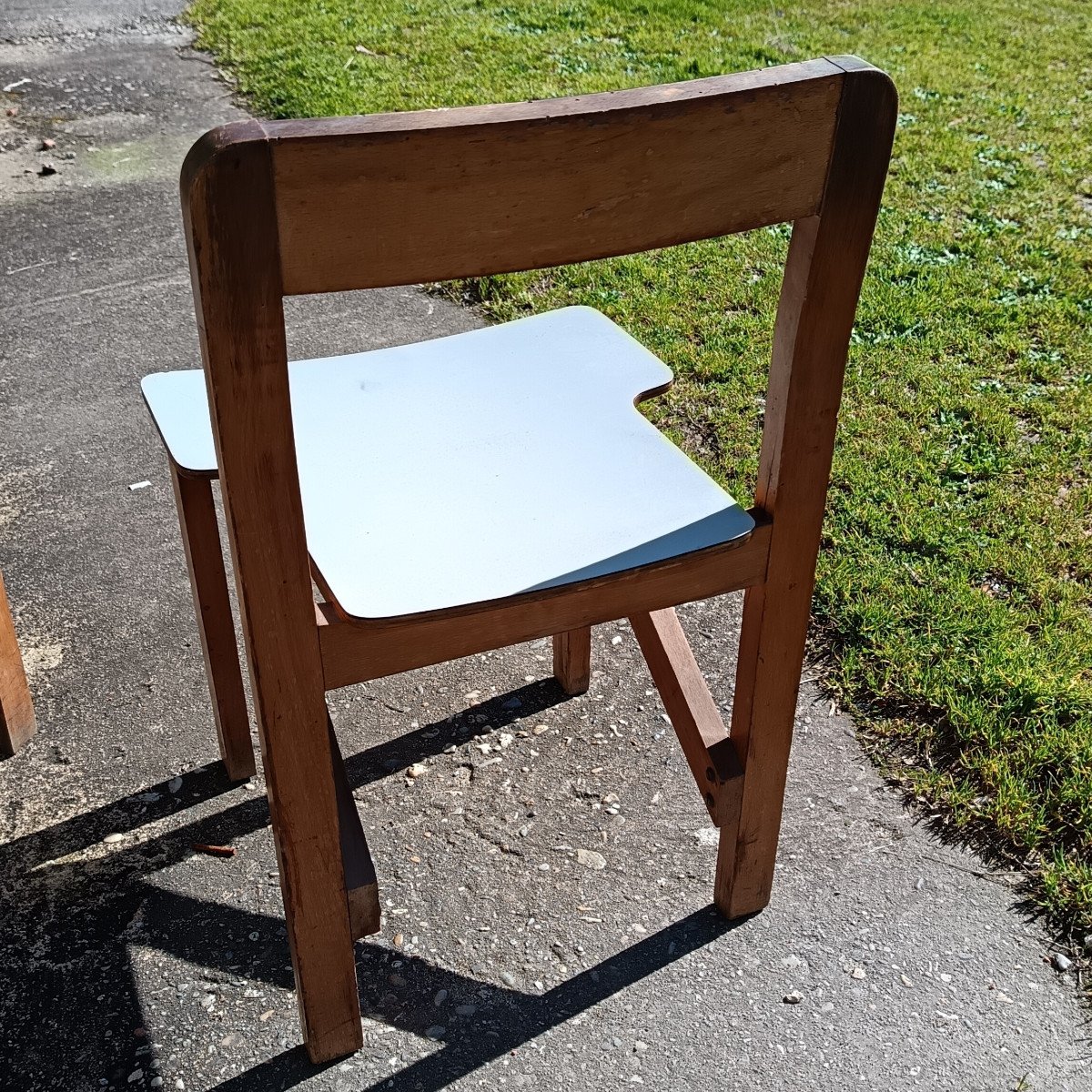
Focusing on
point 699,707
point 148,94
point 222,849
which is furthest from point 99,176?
point 699,707

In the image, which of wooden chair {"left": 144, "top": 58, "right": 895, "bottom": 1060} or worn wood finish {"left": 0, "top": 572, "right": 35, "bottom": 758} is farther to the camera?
worn wood finish {"left": 0, "top": 572, "right": 35, "bottom": 758}

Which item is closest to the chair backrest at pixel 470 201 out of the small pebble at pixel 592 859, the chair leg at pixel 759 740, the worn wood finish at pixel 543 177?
the worn wood finish at pixel 543 177

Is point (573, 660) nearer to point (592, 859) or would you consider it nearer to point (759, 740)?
point (592, 859)

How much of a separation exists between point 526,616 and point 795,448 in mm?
385

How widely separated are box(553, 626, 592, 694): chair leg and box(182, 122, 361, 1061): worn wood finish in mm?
826

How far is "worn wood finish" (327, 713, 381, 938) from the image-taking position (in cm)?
160

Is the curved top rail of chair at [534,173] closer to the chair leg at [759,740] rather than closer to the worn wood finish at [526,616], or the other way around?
the worn wood finish at [526,616]

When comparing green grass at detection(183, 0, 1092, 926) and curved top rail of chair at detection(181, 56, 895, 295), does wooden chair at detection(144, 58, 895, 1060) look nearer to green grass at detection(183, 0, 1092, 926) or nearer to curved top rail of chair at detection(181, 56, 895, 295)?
curved top rail of chair at detection(181, 56, 895, 295)

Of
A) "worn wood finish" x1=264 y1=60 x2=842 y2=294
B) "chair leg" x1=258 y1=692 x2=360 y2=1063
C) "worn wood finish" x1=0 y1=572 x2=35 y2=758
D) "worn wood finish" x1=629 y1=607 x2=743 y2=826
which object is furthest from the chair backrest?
"worn wood finish" x1=0 y1=572 x2=35 y2=758

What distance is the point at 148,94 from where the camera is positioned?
18.5 ft

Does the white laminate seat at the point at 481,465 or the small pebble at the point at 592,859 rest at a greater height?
the white laminate seat at the point at 481,465

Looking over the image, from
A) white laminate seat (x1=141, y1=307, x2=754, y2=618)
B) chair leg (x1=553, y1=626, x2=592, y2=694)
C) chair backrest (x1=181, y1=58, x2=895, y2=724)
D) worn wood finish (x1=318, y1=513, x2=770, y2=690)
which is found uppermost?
chair backrest (x1=181, y1=58, x2=895, y2=724)

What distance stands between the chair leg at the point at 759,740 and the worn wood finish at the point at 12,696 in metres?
1.27

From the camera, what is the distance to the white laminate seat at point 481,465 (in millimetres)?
1501
